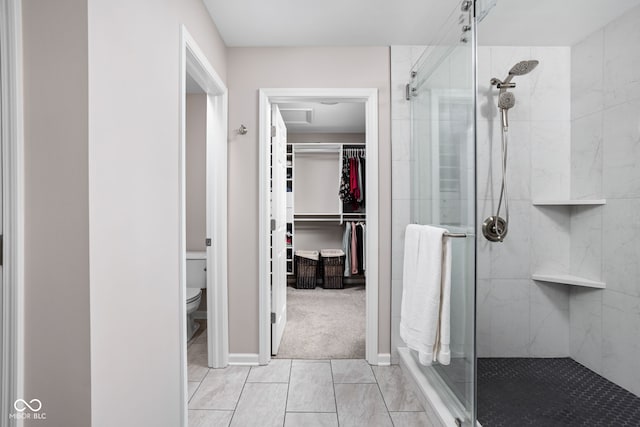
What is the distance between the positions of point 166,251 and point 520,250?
92.0 inches

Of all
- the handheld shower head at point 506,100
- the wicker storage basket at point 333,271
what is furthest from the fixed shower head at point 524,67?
the wicker storage basket at point 333,271

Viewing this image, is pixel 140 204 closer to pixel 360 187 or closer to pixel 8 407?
pixel 8 407

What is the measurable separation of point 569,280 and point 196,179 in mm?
3302

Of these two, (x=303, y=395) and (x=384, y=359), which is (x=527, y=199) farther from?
(x=303, y=395)

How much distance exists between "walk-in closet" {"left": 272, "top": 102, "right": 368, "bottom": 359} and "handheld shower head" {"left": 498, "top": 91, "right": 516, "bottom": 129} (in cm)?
190

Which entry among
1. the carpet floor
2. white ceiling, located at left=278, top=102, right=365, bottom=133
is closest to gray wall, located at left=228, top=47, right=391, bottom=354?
the carpet floor

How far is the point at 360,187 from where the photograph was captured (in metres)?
4.76

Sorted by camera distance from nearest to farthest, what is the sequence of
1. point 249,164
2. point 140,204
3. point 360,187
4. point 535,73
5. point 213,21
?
point 140,204 → point 213,21 → point 535,73 → point 249,164 → point 360,187

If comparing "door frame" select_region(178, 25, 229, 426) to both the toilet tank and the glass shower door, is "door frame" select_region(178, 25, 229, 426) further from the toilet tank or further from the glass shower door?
the glass shower door

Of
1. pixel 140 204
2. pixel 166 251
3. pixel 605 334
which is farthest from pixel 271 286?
pixel 605 334

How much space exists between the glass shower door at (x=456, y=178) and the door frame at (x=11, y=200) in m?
1.59

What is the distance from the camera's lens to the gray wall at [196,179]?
11.0 feet

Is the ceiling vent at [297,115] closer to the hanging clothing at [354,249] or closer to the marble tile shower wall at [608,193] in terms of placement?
the hanging clothing at [354,249]

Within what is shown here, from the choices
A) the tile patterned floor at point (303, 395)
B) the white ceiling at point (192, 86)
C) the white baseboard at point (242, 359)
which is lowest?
the tile patterned floor at point (303, 395)
